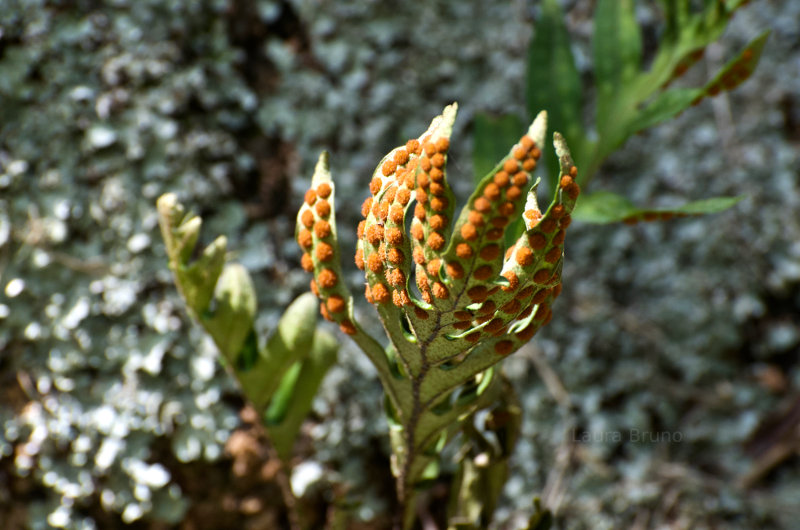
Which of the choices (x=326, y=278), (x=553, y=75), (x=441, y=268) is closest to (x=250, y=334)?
(x=326, y=278)

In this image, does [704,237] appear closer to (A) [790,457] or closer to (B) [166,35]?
(A) [790,457]

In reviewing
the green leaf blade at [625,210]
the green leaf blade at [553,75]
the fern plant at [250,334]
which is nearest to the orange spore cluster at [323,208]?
the fern plant at [250,334]

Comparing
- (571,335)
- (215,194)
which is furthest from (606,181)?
(215,194)

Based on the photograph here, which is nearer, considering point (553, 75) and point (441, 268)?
point (441, 268)

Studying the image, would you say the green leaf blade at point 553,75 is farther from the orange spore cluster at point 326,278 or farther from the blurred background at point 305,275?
the orange spore cluster at point 326,278

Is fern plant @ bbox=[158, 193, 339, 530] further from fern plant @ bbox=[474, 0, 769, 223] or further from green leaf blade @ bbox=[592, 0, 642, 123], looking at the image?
green leaf blade @ bbox=[592, 0, 642, 123]

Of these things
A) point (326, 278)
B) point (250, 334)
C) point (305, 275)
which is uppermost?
point (326, 278)

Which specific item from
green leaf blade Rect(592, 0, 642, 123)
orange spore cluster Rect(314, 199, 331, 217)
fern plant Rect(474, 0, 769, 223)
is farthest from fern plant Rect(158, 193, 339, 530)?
green leaf blade Rect(592, 0, 642, 123)

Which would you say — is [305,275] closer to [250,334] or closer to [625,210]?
[250,334]
